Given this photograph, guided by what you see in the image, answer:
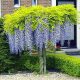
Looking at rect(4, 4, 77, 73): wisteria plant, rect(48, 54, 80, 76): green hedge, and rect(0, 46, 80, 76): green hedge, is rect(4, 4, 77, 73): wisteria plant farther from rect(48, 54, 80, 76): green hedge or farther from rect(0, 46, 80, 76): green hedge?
rect(48, 54, 80, 76): green hedge

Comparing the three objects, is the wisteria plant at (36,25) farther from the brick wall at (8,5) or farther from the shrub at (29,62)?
the brick wall at (8,5)

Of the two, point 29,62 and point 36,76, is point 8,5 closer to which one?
point 29,62

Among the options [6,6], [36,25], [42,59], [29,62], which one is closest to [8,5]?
[6,6]

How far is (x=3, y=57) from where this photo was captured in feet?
44.6

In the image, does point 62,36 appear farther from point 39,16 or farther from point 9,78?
point 9,78

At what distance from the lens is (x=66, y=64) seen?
1330 cm

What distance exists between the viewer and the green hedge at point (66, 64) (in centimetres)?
1266

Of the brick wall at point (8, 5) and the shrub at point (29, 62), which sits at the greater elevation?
the brick wall at point (8, 5)

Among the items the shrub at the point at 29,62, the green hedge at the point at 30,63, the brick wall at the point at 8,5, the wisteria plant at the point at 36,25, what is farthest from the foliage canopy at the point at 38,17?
the brick wall at the point at 8,5

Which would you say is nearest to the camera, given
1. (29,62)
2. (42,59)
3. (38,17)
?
(38,17)

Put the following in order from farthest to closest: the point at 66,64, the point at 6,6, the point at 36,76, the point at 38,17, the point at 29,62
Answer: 1. the point at 6,6
2. the point at 29,62
3. the point at 66,64
4. the point at 36,76
5. the point at 38,17

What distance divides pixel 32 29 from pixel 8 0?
8446 millimetres

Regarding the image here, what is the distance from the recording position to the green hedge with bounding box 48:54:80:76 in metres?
12.7

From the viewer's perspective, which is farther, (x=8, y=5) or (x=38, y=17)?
(x=8, y=5)
